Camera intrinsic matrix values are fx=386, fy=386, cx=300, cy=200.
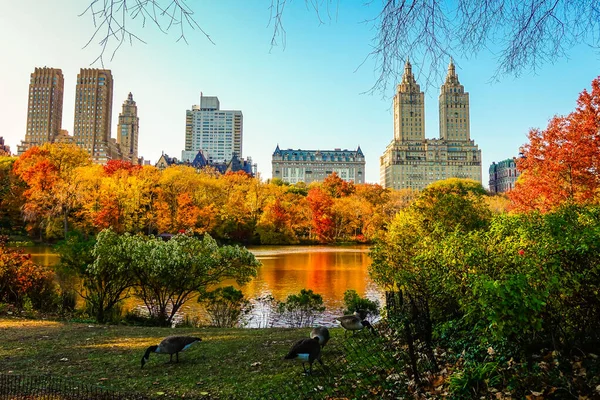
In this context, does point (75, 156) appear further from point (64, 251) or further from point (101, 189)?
point (64, 251)

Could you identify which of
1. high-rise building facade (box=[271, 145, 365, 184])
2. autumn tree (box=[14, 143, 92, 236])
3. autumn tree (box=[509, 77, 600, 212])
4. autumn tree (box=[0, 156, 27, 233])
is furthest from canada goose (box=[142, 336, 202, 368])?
high-rise building facade (box=[271, 145, 365, 184])

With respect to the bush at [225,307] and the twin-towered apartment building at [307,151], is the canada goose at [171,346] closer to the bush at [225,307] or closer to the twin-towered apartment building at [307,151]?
the bush at [225,307]

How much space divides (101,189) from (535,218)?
34712 mm

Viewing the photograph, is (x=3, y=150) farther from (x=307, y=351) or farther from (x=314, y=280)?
(x=307, y=351)

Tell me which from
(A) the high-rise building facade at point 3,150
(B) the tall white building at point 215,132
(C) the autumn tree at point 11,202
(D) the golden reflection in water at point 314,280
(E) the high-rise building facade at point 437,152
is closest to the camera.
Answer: (D) the golden reflection in water at point 314,280

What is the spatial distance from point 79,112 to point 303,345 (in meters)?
126

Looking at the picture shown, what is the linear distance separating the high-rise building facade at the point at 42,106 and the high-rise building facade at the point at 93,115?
5.44 metres

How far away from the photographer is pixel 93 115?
11081 centimetres

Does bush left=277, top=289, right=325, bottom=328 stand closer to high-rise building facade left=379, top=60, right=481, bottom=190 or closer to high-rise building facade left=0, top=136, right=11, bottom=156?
high-rise building facade left=0, top=136, right=11, bottom=156

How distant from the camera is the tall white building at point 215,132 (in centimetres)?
15800

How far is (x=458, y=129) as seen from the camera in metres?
117

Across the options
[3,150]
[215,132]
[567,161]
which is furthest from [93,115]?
[567,161]

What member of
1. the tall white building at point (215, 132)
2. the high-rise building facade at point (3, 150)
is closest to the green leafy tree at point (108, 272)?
the high-rise building facade at point (3, 150)

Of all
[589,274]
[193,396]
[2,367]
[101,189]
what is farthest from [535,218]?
[101,189]
